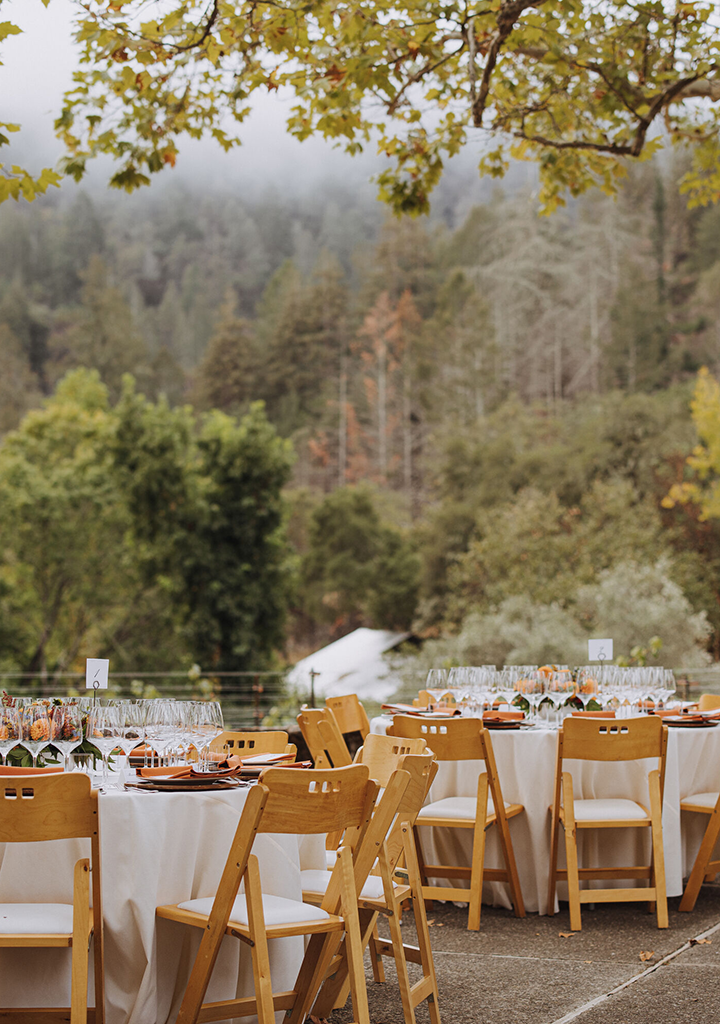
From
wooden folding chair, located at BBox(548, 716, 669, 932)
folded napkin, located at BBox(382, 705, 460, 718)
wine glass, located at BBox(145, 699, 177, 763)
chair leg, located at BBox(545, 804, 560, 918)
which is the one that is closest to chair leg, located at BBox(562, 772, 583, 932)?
wooden folding chair, located at BBox(548, 716, 669, 932)

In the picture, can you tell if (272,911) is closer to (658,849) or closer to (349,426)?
(658,849)

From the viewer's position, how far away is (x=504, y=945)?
14.1 ft

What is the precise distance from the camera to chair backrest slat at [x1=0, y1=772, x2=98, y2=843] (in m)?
2.55

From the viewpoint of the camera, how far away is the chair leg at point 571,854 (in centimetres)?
450

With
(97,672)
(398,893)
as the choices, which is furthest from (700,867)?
(97,672)

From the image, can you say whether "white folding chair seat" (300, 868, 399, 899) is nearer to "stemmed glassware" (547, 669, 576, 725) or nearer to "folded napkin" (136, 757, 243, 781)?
"folded napkin" (136, 757, 243, 781)

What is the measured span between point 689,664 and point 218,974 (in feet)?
50.9

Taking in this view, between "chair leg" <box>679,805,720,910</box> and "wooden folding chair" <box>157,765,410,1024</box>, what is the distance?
2.38m

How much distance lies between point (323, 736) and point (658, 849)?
1.65 m

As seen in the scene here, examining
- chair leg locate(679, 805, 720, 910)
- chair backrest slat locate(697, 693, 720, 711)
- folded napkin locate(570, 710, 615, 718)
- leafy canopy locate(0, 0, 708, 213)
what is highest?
leafy canopy locate(0, 0, 708, 213)

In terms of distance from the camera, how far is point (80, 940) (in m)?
2.62

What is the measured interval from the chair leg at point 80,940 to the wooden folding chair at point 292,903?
26 centimetres

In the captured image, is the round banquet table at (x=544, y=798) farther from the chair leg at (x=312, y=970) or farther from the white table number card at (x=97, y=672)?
the chair leg at (x=312, y=970)

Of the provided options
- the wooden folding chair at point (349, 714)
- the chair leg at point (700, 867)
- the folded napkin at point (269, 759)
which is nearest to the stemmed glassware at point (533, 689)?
the chair leg at point (700, 867)
